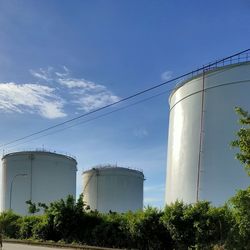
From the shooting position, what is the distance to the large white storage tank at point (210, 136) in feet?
104

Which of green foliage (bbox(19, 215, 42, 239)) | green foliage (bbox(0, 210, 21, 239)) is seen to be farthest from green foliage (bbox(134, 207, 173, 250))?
green foliage (bbox(0, 210, 21, 239))

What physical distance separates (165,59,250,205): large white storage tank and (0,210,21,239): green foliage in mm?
18009

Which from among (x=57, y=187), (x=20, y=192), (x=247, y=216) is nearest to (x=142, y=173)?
(x=57, y=187)

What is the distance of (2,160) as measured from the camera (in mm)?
69938

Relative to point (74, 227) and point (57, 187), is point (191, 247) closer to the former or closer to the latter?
point (74, 227)

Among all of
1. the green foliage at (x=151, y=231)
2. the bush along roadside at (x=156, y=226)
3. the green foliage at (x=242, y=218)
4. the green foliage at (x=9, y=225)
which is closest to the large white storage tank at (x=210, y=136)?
the bush along roadside at (x=156, y=226)

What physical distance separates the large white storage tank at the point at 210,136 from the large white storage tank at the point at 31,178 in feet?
110

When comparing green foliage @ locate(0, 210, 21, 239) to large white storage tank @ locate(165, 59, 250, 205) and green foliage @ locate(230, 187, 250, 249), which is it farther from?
green foliage @ locate(230, 187, 250, 249)

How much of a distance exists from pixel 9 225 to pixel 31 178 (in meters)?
17.3

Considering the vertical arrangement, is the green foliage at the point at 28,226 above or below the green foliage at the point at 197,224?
below

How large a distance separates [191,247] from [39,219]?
1910 cm

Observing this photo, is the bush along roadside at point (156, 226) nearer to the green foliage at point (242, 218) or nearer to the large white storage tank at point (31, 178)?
the green foliage at point (242, 218)

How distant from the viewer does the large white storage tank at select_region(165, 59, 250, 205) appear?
3169 cm

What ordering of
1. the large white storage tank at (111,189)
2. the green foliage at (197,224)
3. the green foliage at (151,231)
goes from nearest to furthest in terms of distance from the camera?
1. the green foliage at (197,224)
2. the green foliage at (151,231)
3. the large white storage tank at (111,189)
